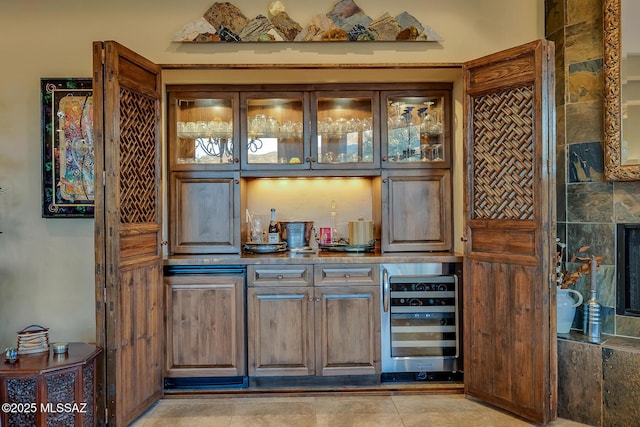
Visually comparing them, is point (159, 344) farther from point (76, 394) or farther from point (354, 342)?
point (354, 342)

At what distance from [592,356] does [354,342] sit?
60.6 inches

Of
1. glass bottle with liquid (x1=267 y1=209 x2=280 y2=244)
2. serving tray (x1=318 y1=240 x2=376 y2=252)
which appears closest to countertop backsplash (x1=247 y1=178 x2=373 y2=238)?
glass bottle with liquid (x1=267 y1=209 x2=280 y2=244)

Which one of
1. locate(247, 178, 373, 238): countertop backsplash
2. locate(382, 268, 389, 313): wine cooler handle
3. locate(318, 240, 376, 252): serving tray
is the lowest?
locate(382, 268, 389, 313): wine cooler handle

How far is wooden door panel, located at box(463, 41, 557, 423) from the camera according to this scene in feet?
8.44

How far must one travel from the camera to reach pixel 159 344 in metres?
2.96

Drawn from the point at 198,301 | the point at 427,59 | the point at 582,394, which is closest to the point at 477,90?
the point at 427,59

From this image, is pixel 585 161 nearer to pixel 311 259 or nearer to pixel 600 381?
pixel 600 381

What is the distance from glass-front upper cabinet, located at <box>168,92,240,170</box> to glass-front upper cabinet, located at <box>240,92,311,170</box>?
110mm

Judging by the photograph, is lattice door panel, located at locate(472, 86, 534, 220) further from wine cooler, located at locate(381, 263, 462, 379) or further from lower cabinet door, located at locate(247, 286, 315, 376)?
lower cabinet door, located at locate(247, 286, 315, 376)

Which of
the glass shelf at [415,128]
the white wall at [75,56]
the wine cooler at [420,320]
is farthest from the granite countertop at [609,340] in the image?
the white wall at [75,56]

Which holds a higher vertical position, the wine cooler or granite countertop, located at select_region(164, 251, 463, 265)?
granite countertop, located at select_region(164, 251, 463, 265)

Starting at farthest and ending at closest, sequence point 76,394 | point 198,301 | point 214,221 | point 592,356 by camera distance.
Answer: point 214,221 → point 198,301 → point 592,356 → point 76,394

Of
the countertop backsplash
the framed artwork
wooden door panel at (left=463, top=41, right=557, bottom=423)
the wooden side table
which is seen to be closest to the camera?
the wooden side table

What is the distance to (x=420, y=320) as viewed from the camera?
3141 mm
